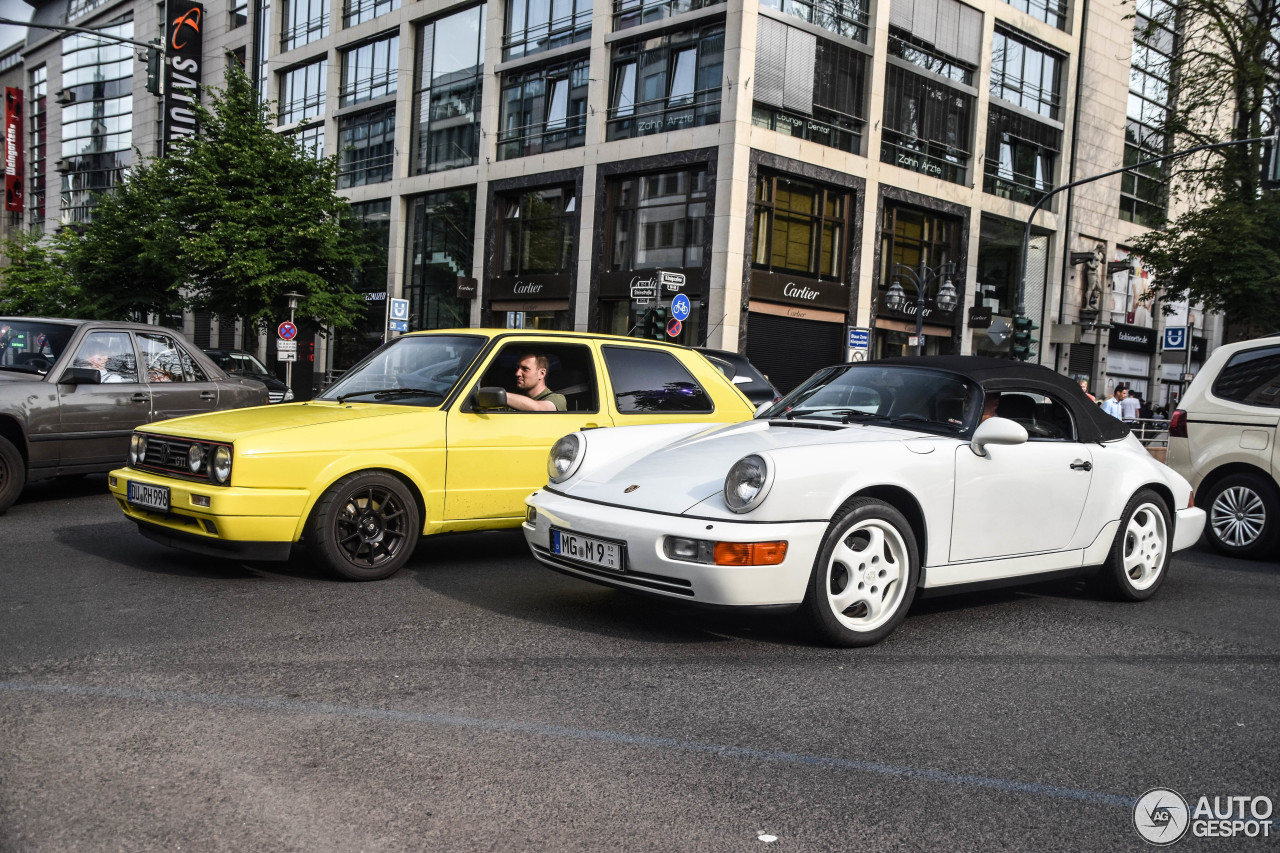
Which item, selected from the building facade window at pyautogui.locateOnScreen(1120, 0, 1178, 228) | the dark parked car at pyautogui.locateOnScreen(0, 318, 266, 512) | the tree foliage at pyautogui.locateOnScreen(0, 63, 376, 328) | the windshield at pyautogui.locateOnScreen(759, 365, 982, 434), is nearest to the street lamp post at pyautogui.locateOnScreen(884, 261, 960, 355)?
the building facade window at pyautogui.locateOnScreen(1120, 0, 1178, 228)

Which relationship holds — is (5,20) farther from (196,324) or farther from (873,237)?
(196,324)

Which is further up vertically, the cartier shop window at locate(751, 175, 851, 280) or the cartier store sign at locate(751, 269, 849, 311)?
the cartier shop window at locate(751, 175, 851, 280)

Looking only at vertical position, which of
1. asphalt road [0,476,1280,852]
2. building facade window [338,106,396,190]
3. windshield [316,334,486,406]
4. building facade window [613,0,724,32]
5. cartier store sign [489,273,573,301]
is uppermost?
building facade window [613,0,724,32]

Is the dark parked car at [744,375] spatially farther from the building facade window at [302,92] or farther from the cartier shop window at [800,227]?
the building facade window at [302,92]

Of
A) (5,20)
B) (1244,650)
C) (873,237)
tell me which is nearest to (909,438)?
(1244,650)

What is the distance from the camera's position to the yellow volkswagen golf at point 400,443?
5.63 meters

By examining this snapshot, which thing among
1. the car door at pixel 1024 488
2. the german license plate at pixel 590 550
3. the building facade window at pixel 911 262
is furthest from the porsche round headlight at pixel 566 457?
the building facade window at pixel 911 262

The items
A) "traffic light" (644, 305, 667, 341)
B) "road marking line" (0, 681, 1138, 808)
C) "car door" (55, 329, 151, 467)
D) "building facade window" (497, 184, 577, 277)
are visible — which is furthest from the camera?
"building facade window" (497, 184, 577, 277)

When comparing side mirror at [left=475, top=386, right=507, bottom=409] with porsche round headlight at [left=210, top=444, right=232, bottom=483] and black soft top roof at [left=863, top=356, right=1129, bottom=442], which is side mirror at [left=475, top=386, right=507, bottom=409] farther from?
black soft top roof at [left=863, top=356, right=1129, bottom=442]

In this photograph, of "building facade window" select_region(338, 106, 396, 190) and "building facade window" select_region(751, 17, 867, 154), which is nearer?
"building facade window" select_region(751, 17, 867, 154)

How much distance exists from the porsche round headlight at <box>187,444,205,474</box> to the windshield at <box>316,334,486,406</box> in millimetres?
1099

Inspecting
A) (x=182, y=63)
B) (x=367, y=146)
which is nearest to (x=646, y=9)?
(x=367, y=146)

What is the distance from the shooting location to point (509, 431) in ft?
21.5

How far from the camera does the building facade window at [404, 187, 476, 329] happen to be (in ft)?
106
